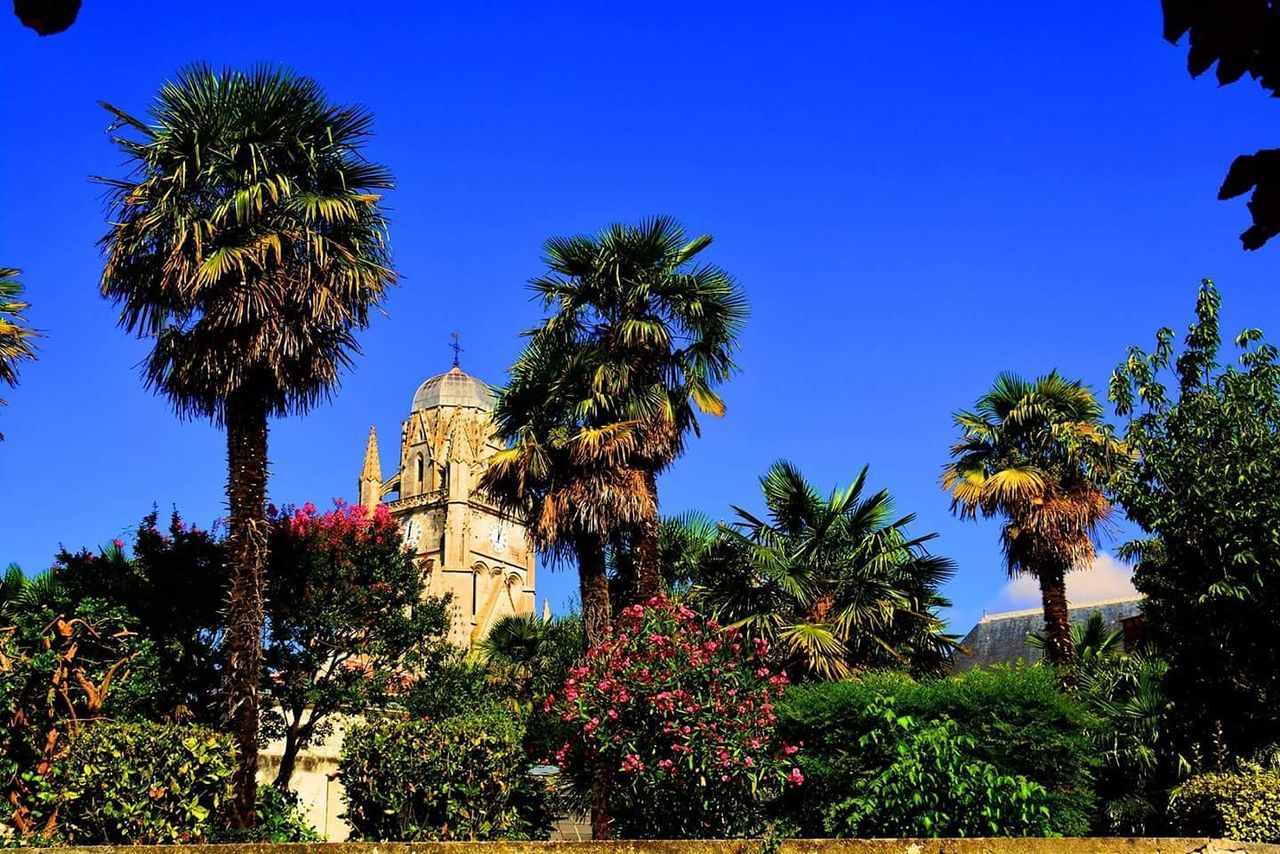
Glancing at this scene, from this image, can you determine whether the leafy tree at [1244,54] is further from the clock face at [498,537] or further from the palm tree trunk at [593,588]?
the clock face at [498,537]

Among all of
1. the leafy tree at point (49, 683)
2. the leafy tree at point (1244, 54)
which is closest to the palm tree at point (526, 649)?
the leafy tree at point (49, 683)

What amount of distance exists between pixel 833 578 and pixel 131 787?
11.1m

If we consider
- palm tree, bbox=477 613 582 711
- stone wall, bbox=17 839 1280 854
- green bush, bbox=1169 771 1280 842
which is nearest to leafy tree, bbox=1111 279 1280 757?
green bush, bbox=1169 771 1280 842

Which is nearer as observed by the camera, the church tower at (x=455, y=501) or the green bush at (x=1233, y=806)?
the green bush at (x=1233, y=806)

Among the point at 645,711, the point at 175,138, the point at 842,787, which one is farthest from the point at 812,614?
the point at 175,138

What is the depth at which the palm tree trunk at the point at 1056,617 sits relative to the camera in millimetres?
20625

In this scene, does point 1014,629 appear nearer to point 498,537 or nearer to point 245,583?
point 245,583

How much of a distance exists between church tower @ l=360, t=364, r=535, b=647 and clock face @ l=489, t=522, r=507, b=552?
0.07 metres

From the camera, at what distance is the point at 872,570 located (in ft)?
61.7

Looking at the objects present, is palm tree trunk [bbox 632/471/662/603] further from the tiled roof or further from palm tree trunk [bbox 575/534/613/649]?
the tiled roof

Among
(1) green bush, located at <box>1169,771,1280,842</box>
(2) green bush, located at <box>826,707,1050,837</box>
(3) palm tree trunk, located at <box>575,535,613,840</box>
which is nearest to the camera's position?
(2) green bush, located at <box>826,707,1050,837</box>

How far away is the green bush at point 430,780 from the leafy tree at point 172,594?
689cm

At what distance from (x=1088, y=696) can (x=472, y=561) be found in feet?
235

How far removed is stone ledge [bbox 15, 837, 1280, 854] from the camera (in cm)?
936
